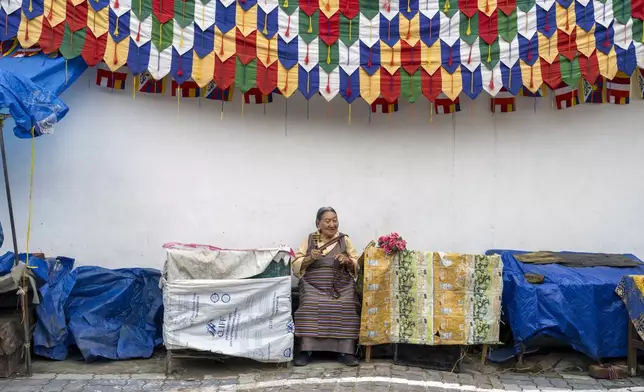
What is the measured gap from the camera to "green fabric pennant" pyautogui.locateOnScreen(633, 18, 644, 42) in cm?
606

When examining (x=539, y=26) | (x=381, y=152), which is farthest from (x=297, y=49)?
(x=539, y=26)

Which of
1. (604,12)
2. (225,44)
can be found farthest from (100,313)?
(604,12)

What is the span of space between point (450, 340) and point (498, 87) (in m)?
2.38

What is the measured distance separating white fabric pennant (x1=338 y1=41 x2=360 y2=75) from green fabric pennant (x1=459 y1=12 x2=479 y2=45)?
1003 mm

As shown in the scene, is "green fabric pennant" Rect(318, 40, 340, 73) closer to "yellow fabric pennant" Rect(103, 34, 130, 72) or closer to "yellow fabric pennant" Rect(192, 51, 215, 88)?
"yellow fabric pennant" Rect(192, 51, 215, 88)

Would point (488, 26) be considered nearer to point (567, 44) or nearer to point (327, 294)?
point (567, 44)

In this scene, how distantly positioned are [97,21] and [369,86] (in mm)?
2508

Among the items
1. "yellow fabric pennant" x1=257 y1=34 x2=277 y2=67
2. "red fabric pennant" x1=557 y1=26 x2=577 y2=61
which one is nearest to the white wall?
"yellow fabric pennant" x1=257 y1=34 x2=277 y2=67

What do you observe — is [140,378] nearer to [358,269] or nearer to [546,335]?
[358,269]

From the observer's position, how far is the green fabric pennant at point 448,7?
20.2ft

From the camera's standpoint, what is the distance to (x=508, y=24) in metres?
6.14

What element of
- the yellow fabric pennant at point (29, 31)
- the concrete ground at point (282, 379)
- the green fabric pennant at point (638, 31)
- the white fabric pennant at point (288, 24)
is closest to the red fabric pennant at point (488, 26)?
the green fabric pennant at point (638, 31)

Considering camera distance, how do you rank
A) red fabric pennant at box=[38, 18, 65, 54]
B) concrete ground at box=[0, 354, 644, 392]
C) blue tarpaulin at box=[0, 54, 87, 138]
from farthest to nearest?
red fabric pennant at box=[38, 18, 65, 54], concrete ground at box=[0, 354, 644, 392], blue tarpaulin at box=[0, 54, 87, 138]

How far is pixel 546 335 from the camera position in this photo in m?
5.61
